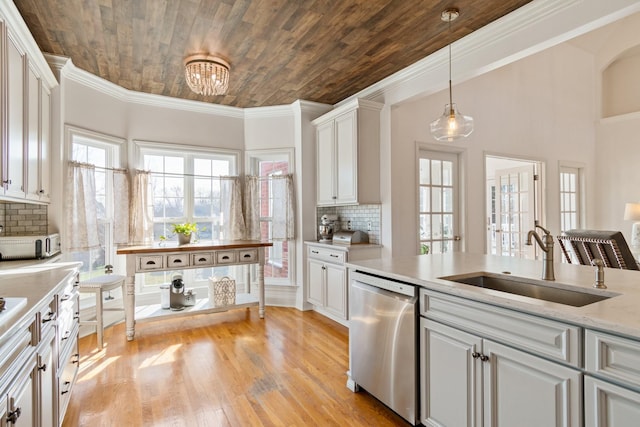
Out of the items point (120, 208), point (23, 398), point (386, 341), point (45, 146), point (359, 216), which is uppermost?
point (45, 146)

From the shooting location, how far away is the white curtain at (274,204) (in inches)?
178

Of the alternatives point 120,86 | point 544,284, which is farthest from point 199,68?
point 544,284

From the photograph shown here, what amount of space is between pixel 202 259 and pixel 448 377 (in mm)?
2769

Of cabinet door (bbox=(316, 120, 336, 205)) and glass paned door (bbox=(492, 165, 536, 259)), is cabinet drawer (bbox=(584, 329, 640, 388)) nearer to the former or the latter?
cabinet door (bbox=(316, 120, 336, 205))

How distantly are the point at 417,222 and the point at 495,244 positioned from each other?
2.77m

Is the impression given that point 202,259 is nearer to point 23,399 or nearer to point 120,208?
point 120,208

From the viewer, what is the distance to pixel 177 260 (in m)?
3.55

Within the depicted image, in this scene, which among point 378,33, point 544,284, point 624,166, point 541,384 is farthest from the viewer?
point 624,166

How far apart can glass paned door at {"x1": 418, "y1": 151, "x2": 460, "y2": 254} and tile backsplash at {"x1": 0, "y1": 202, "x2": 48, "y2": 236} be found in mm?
3867

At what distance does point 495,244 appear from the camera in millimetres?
5938

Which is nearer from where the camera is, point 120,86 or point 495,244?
point 120,86

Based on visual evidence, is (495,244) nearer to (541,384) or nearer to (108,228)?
(541,384)

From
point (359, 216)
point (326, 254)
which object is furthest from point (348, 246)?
point (359, 216)

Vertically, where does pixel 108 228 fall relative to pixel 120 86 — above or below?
below
